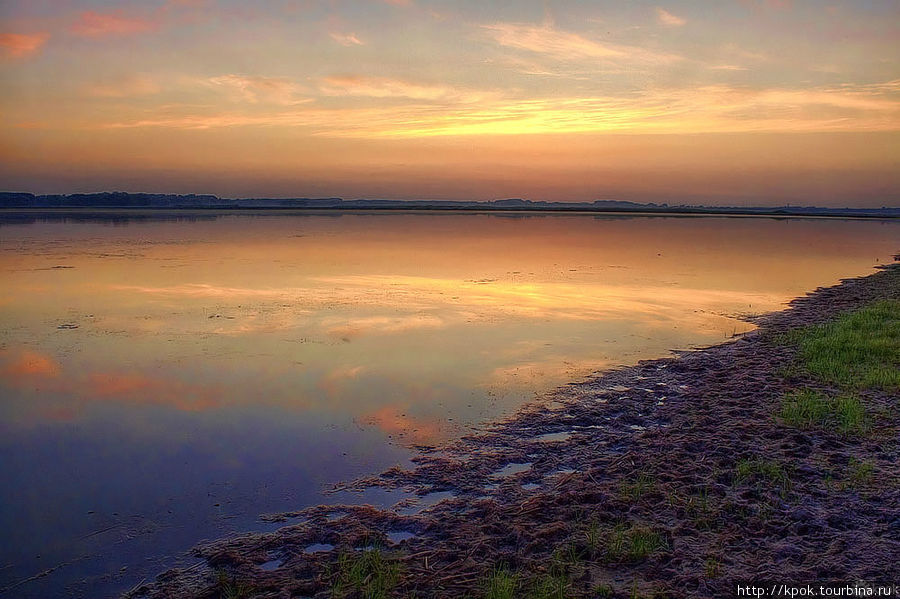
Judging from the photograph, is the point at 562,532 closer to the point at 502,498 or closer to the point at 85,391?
the point at 502,498

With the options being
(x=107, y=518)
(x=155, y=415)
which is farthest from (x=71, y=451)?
(x=107, y=518)

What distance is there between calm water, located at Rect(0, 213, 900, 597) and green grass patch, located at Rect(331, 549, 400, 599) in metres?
1.47

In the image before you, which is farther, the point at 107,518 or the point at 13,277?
the point at 13,277

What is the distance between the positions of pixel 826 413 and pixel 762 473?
8.60 ft

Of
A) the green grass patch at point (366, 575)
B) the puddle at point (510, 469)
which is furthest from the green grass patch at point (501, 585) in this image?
the puddle at point (510, 469)

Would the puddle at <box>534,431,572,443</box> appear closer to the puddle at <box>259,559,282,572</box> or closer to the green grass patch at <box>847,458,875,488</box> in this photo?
the green grass patch at <box>847,458,875,488</box>

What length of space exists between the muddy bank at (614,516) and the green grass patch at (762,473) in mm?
23

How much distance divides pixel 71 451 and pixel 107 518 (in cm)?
222

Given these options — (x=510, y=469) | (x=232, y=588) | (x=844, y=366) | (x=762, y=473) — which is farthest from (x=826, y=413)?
(x=232, y=588)

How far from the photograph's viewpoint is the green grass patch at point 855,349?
10773mm

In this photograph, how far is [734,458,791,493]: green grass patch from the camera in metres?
6.97

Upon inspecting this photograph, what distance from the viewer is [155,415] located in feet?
31.3

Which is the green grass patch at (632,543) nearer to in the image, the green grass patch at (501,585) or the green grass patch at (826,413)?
the green grass patch at (501,585)

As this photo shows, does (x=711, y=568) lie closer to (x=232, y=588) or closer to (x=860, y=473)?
(x=860, y=473)
